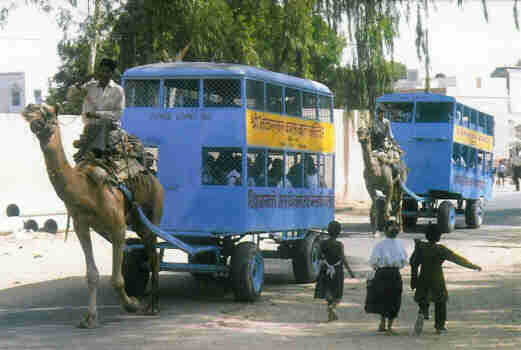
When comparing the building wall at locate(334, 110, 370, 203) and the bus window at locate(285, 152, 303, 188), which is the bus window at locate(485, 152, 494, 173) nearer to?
the building wall at locate(334, 110, 370, 203)

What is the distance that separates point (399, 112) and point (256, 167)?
12.3 meters

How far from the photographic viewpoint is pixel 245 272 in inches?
479

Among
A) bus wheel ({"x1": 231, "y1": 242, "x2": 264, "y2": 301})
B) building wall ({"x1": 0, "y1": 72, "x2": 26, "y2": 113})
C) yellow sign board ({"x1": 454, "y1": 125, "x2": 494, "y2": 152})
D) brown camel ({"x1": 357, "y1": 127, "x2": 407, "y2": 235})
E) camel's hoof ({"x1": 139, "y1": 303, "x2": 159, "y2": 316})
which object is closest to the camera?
camel's hoof ({"x1": 139, "y1": 303, "x2": 159, "y2": 316})

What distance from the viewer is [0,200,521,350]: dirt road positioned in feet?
31.4

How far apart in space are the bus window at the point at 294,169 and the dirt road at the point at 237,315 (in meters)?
1.65

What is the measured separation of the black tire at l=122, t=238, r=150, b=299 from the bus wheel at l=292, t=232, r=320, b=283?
8.63ft

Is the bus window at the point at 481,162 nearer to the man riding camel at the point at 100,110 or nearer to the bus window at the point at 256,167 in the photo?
the bus window at the point at 256,167

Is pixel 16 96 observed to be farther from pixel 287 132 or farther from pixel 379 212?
pixel 287 132

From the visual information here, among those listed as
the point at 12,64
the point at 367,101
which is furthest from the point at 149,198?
the point at 12,64

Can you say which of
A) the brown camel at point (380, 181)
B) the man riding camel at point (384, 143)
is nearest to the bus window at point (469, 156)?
the brown camel at point (380, 181)

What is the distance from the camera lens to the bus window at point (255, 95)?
12.7m

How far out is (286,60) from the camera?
31.5 m

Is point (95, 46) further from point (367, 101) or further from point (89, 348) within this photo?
point (89, 348)

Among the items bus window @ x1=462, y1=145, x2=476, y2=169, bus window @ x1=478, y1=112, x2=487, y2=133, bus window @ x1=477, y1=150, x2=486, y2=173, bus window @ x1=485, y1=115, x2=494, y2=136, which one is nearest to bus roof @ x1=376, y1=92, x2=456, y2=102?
bus window @ x1=462, y1=145, x2=476, y2=169
